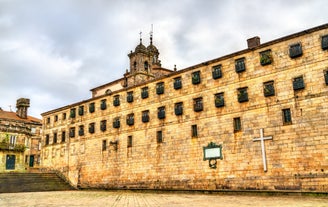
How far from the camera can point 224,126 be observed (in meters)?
26.7

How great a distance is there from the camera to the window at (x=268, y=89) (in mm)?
24398

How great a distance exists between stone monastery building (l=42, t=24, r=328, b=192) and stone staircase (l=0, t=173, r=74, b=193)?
2.35 m

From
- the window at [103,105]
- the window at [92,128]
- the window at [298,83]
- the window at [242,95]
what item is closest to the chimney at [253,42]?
the window at [242,95]

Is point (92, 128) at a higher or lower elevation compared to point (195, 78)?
lower

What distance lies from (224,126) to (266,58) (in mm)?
6525

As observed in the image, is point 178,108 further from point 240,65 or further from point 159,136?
point 240,65

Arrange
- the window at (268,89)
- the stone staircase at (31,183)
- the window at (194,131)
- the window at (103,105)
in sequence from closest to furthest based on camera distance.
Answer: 1. the window at (268,89)
2. the window at (194,131)
3. the stone staircase at (31,183)
4. the window at (103,105)

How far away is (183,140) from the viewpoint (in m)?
29.2

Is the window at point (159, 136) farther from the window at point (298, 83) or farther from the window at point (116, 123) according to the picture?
the window at point (298, 83)

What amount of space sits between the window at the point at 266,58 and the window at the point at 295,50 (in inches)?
62.5

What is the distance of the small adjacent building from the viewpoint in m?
52.1

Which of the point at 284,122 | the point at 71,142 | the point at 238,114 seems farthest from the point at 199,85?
the point at 71,142

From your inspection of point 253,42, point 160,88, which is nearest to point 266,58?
point 253,42

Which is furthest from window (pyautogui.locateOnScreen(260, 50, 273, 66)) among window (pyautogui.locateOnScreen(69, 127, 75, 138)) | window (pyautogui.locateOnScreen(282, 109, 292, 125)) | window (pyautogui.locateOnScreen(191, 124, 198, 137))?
window (pyautogui.locateOnScreen(69, 127, 75, 138))
